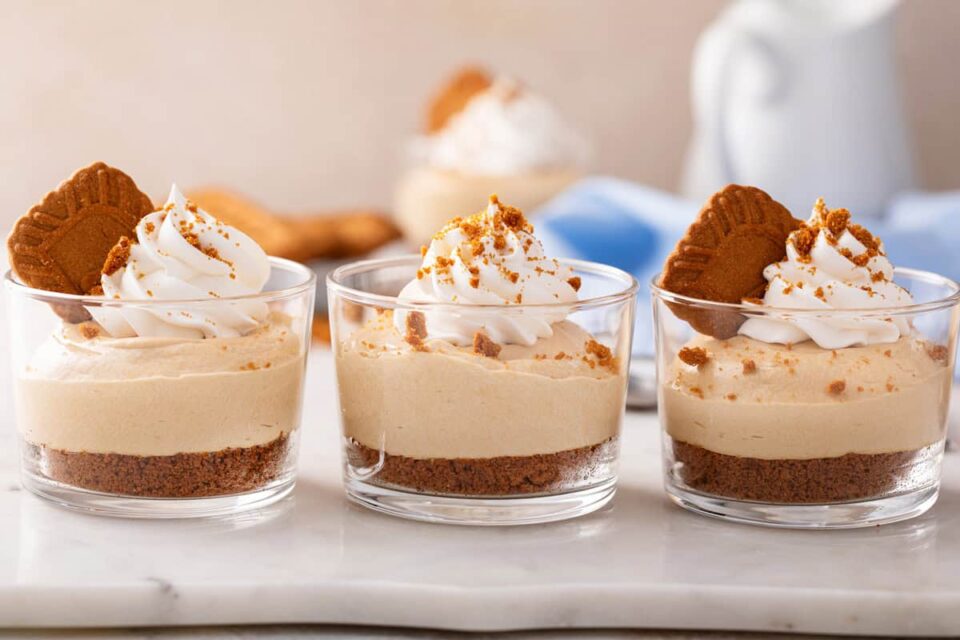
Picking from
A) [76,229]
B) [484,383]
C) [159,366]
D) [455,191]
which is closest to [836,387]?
[484,383]

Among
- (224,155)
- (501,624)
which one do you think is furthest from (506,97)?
(501,624)

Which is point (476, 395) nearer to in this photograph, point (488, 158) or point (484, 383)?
point (484, 383)

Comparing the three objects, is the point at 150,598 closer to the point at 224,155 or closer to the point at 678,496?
the point at 678,496

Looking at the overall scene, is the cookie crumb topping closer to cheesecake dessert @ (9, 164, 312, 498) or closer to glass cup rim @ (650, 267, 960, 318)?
glass cup rim @ (650, 267, 960, 318)

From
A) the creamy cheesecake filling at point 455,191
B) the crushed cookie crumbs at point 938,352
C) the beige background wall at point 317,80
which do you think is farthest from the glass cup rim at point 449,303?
the beige background wall at point 317,80

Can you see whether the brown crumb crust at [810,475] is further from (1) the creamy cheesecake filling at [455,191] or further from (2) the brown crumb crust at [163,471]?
(1) the creamy cheesecake filling at [455,191]
